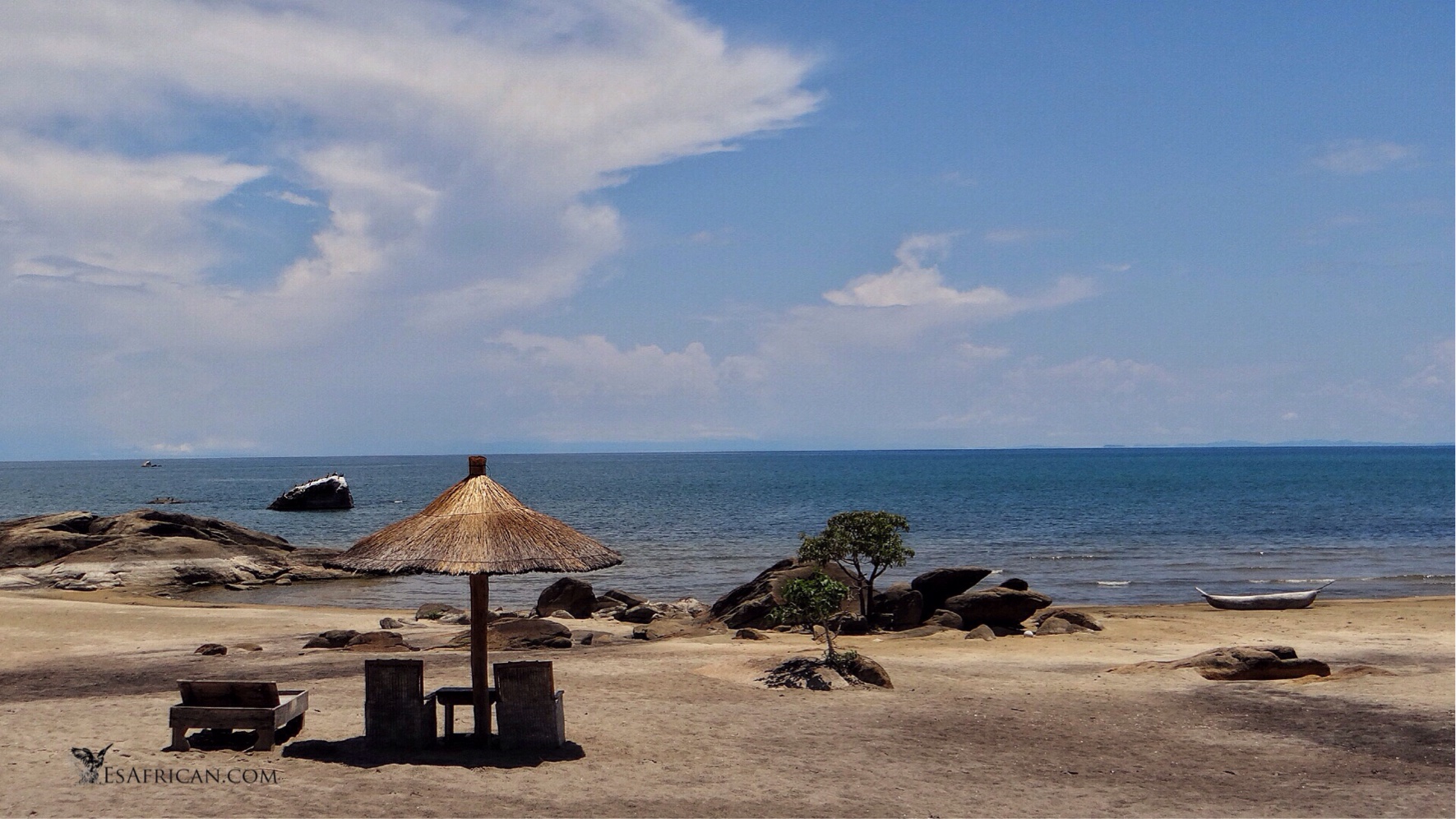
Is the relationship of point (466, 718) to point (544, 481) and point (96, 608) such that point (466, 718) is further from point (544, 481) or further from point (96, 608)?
point (544, 481)

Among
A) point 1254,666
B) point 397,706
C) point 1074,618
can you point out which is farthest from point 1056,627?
point 397,706

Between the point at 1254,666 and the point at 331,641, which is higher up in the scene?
the point at 1254,666

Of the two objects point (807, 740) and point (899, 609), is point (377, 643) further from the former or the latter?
point (899, 609)

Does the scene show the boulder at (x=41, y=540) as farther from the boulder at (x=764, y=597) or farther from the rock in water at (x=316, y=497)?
the rock in water at (x=316, y=497)

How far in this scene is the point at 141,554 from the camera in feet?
137

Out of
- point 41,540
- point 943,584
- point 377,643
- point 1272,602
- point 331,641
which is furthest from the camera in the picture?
point 41,540

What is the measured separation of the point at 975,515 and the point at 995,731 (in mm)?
69771

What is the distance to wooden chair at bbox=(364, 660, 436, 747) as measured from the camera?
41.0 feet

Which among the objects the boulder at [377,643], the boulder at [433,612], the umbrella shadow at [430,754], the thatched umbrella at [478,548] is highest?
the thatched umbrella at [478,548]

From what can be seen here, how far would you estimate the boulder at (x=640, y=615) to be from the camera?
2967 cm

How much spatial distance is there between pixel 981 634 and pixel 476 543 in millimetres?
14256

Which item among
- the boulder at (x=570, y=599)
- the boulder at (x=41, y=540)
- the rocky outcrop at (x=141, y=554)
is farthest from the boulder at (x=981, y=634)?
the boulder at (x=41, y=540)

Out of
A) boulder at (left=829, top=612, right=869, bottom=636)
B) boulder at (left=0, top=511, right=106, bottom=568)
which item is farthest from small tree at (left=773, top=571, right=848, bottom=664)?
boulder at (left=0, top=511, right=106, bottom=568)

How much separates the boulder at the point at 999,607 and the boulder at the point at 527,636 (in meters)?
9.76
